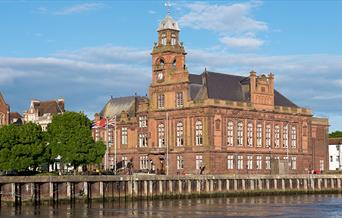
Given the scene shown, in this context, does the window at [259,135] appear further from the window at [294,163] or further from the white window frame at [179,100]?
the white window frame at [179,100]

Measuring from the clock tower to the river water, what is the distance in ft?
103

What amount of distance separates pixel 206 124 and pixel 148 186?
79.5 ft

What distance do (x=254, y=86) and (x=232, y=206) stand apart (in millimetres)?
44671

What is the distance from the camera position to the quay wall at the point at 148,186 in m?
92.4

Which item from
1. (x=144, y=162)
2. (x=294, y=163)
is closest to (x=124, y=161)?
(x=144, y=162)

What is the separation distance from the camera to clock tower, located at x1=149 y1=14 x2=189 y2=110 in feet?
433

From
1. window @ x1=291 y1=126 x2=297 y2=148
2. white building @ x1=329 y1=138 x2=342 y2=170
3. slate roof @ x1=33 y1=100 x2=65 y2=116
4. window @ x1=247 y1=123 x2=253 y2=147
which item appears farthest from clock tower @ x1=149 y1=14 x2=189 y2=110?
white building @ x1=329 y1=138 x2=342 y2=170

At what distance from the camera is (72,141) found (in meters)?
110

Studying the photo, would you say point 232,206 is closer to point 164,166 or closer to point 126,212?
point 126,212

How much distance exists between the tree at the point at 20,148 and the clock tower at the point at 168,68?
106ft

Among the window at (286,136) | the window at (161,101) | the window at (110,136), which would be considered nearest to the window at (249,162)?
the window at (286,136)

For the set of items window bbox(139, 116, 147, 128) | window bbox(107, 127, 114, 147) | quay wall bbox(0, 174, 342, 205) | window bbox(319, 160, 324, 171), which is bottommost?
quay wall bbox(0, 174, 342, 205)

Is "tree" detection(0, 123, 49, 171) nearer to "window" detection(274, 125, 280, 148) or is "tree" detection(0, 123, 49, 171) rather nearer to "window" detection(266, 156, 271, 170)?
"window" detection(266, 156, 271, 170)

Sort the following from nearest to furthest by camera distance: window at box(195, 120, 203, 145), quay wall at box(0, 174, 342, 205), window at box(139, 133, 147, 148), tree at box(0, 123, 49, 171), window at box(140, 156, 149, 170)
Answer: quay wall at box(0, 174, 342, 205) → tree at box(0, 123, 49, 171) → window at box(195, 120, 203, 145) → window at box(140, 156, 149, 170) → window at box(139, 133, 147, 148)
